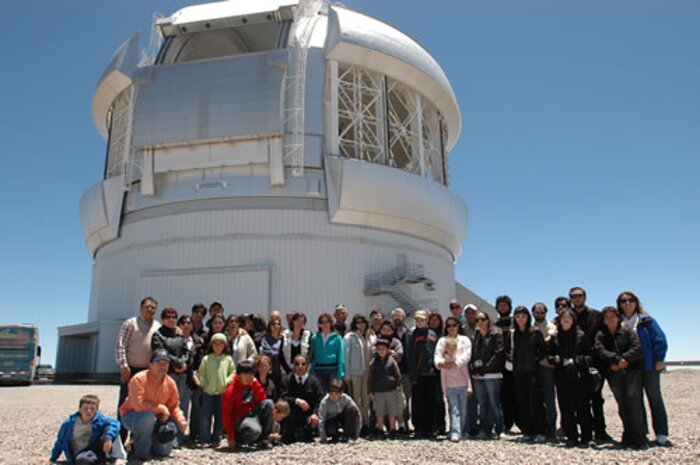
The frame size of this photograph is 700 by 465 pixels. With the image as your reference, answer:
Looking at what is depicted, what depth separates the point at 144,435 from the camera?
20.4 feet

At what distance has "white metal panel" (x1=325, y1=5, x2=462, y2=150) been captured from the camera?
869 inches

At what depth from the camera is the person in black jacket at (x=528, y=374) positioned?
24.6 feet

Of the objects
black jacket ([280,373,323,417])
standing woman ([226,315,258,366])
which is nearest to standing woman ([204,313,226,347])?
standing woman ([226,315,258,366])

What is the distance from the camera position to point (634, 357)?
22.2ft

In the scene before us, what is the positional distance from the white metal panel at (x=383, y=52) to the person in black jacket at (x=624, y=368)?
17.4 m

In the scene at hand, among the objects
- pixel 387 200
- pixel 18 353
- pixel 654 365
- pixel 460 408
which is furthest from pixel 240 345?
pixel 18 353

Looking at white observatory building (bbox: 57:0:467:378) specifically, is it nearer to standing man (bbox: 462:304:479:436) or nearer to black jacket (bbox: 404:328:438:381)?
standing man (bbox: 462:304:479:436)

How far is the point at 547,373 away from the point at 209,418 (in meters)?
4.64

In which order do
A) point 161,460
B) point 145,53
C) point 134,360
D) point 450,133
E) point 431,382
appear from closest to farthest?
point 161,460 < point 134,360 < point 431,382 < point 145,53 < point 450,133

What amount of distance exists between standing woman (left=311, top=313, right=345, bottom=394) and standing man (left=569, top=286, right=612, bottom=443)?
11.1 ft

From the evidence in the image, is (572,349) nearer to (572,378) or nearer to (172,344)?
(572,378)

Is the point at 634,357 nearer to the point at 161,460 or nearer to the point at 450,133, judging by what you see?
the point at 161,460

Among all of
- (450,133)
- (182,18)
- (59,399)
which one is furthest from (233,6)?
(59,399)

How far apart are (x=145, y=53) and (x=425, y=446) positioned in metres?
22.3
